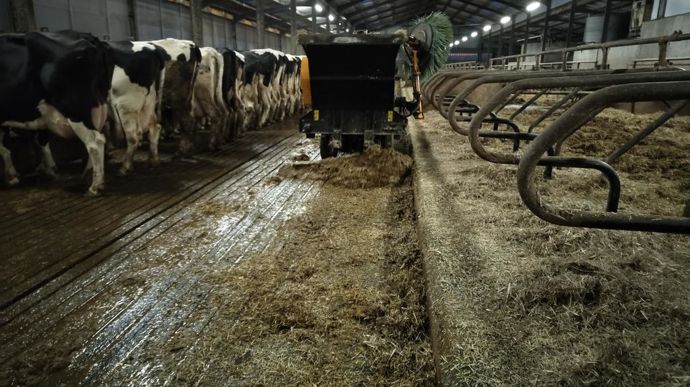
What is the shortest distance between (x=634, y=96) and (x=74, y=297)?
3.02 m

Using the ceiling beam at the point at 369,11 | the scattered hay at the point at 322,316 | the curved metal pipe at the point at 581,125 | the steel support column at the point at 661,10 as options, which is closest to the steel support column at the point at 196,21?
the scattered hay at the point at 322,316

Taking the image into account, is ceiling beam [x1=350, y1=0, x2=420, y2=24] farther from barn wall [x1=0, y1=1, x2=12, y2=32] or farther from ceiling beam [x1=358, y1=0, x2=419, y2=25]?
barn wall [x1=0, y1=1, x2=12, y2=32]

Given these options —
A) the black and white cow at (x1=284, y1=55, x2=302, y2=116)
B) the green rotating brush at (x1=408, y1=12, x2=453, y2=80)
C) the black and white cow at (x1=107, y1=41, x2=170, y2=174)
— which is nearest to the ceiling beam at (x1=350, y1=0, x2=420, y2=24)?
the black and white cow at (x1=284, y1=55, x2=302, y2=116)

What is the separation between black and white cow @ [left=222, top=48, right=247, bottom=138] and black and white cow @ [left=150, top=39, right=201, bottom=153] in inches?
43.8

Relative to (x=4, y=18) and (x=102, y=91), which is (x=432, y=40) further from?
(x=4, y=18)

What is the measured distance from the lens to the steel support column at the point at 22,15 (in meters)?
7.26

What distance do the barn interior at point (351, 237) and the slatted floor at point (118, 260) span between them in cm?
2

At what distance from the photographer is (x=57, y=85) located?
4.66 meters

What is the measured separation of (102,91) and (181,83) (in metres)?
1.81

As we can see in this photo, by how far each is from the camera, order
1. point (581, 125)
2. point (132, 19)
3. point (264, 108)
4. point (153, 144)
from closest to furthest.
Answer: point (581, 125) < point (153, 144) < point (264, 108) < point (132, 19)

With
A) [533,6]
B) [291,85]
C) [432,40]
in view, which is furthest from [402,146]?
[533,6]

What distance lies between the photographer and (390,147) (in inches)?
235

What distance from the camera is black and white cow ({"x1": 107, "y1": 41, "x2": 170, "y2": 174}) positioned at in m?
5.35

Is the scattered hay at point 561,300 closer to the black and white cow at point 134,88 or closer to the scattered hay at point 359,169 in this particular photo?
the scattered hay at point 359,169
